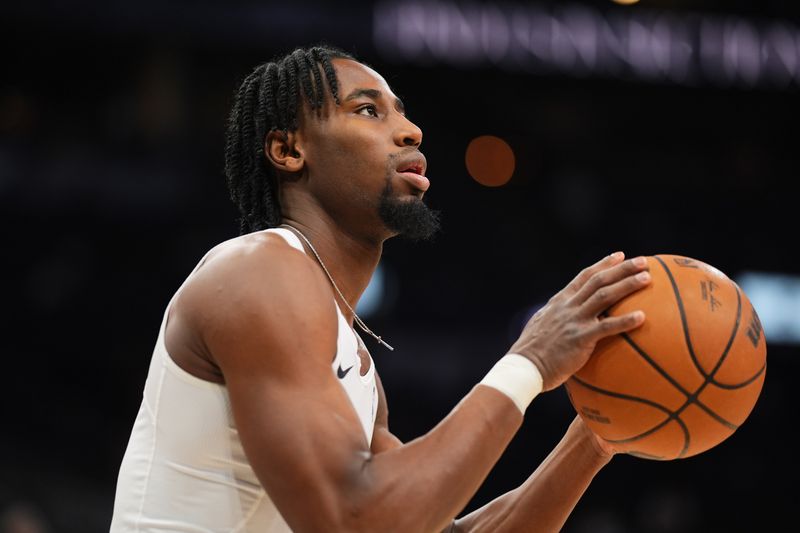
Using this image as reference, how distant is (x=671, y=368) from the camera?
291cm

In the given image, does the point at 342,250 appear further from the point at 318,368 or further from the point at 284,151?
the point at 318,368

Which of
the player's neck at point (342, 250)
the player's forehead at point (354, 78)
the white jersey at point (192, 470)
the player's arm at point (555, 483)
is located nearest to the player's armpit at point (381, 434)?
the player's arm at point (555, 483)

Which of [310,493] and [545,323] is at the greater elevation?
[545,323]

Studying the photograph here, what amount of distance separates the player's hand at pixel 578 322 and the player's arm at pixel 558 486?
0.67 meters

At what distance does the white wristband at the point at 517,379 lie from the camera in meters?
2.81

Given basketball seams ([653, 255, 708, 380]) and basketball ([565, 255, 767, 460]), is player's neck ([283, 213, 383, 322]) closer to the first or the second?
basketball ([565, 255, 767, 460])

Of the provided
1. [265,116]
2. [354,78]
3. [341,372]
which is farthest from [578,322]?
[265,116]

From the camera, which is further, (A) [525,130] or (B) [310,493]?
(A) [525,130]

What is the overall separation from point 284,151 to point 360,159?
28cm

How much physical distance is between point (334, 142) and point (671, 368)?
4.11 ft

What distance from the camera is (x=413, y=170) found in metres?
3.39

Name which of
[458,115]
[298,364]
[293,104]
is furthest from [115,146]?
[298,364]

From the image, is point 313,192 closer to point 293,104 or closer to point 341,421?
point 293,104

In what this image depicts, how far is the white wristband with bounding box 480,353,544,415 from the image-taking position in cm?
281
